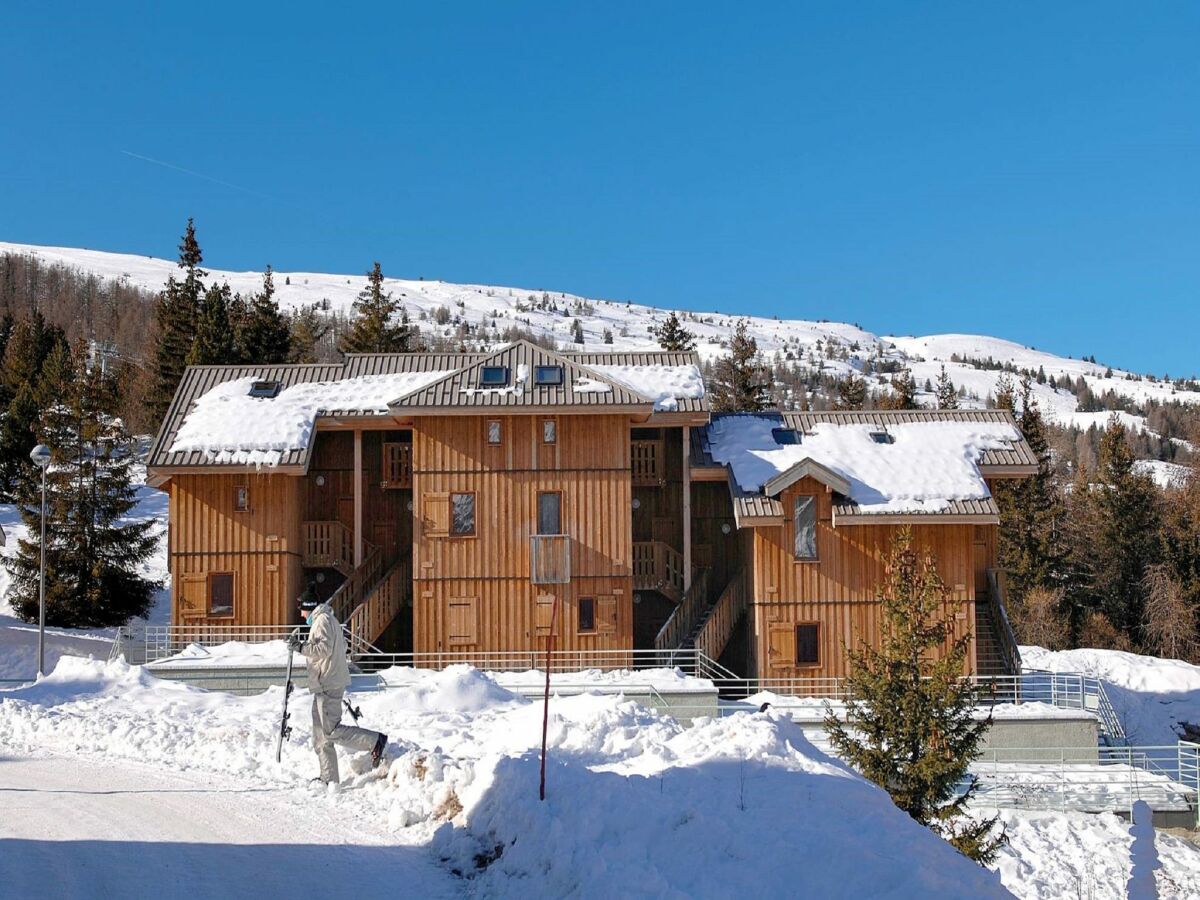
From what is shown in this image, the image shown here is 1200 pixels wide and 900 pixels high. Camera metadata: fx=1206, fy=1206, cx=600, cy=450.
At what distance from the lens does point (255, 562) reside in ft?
96.1

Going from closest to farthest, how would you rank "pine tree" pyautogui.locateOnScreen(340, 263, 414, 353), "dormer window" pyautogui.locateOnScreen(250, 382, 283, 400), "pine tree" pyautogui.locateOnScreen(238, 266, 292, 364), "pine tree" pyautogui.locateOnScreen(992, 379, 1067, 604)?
1. "dormer window" pyautogui.locateOnScreen(250, 382, 283, 400)
2. "pine tree" pyautogui.locateOnScreen(992, 379, 1067, 604)
3. "pine tree" pyautogui.locateOnScreen(238, 266, 292, 364)
4. "pine tree" pyautogui.locateOnScreen(340, 263, 414, 353)

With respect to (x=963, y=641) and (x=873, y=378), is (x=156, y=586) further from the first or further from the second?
(x=873, y=378)

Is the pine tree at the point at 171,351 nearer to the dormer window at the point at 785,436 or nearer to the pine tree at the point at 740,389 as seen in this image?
the pine tree at the point at 740,389

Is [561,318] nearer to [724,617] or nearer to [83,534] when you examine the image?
[83,534]

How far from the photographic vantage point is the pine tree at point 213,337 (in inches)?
1946

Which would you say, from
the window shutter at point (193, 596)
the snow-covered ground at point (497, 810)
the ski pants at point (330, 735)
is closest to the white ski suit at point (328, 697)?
the ski pants at point (330, 735)

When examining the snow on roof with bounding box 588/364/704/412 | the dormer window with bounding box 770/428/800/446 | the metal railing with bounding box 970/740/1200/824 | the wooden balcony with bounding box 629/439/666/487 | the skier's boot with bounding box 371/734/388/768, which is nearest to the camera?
the skier's boot with bounding box 371/734/388/768

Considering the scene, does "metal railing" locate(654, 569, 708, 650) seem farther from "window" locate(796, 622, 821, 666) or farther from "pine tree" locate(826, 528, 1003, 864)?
"pine tree" locate(826, 528, 1003, 864)

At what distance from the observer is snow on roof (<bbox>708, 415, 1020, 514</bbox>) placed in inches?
1113

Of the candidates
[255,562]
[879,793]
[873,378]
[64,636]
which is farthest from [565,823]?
[873,378]

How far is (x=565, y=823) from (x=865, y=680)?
783 centimetres

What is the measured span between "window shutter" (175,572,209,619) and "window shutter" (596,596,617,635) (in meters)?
9.51

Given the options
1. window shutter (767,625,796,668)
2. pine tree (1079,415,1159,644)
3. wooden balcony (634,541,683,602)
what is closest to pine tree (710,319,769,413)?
pine tree (1079,415,1159,644)

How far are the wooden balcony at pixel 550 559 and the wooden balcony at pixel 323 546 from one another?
5.27m
